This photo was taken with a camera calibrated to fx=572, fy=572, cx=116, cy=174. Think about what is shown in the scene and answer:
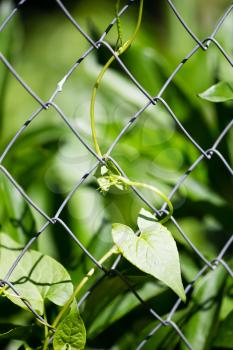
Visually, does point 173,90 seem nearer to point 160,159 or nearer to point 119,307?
point 160,159

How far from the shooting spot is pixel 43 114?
1312mm

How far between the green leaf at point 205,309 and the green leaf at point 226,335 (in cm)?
1

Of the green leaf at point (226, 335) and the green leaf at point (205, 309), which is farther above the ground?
the green leaf at point (205, 309)

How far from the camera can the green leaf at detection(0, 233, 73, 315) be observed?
708 millimetres

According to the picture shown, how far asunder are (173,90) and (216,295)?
41 cm

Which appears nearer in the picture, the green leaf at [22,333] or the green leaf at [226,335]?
the green leaf at [22,333]

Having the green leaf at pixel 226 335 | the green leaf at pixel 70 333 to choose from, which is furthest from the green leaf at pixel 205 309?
the green leaf at pixel 70 333

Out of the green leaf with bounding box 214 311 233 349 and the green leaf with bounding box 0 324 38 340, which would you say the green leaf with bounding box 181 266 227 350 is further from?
the green leaf with bounding box 0 324 38 340

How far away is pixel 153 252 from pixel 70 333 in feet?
0.45

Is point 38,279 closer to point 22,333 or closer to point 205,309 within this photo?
point 22,333

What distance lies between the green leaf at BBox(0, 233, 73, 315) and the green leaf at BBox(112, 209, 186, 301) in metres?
0.10

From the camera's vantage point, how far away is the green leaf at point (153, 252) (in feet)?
2.13

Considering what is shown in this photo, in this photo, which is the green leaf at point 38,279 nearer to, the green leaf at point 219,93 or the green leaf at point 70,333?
the green leaf at point 70,333

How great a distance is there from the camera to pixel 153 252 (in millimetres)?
660
